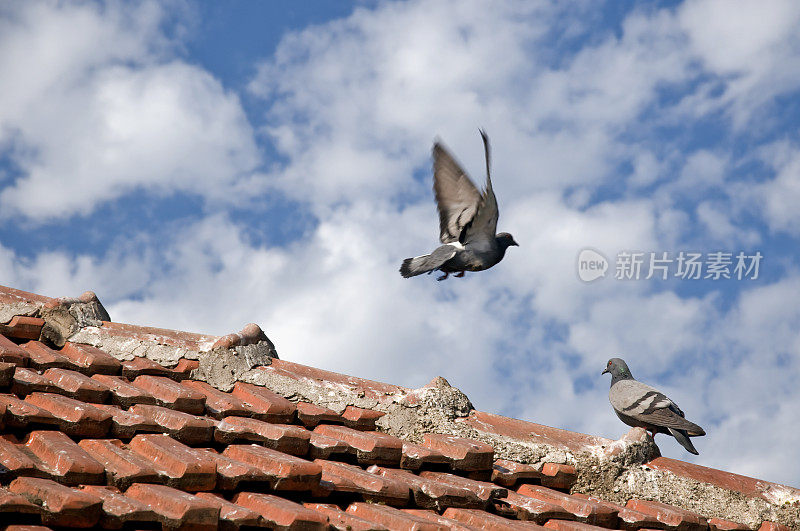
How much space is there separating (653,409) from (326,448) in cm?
266

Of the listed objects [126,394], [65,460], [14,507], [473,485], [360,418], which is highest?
[360,418]

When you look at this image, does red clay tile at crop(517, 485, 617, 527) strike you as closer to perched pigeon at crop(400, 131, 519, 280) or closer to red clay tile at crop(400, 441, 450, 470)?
red clay tile at crop(400, 441, 450, 470)

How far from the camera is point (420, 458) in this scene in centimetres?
338

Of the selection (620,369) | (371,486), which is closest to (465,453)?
(371,486)

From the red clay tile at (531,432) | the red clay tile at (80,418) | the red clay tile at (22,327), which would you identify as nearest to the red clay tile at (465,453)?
the red clay tile at (531,432)

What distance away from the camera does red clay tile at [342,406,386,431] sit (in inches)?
148

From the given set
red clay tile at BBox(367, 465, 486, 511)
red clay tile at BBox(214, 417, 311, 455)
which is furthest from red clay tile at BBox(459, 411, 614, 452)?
red clay tile at BBox(214, 417, 311, 455)

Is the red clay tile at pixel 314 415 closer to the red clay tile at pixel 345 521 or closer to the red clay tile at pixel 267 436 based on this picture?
the red clay tile at pixel 267 436

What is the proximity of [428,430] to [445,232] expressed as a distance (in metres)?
2.86

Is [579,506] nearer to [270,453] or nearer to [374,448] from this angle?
[374,448]

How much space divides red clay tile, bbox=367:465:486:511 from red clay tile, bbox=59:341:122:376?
4.90 feet

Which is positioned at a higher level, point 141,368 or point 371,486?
point 141,368

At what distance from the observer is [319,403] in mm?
3822

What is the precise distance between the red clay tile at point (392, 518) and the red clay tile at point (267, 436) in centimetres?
42
